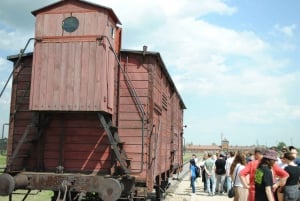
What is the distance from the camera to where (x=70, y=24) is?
824cm

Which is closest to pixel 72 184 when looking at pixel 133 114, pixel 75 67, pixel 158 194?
pixel 133 114

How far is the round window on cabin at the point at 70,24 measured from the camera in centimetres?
821

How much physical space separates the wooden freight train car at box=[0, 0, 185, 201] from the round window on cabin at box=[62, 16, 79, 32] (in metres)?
0.01

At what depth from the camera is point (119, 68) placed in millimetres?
8648

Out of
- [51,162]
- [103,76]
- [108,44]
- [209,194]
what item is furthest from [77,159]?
[209,194]

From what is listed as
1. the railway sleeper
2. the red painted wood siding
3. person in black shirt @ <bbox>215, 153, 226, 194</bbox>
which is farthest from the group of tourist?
the red painted wood siding

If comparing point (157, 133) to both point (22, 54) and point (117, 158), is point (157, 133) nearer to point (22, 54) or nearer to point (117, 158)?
point (117, 158)

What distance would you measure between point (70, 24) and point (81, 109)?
6.42ft

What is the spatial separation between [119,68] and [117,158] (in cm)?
216

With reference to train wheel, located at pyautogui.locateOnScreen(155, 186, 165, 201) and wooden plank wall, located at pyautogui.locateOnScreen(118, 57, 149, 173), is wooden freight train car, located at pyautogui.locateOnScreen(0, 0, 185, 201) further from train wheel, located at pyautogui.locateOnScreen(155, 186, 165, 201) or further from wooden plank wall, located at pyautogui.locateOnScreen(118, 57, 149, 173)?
train wheel, located at pyautogui.locateOnScreen(155, 186, 165, 201)

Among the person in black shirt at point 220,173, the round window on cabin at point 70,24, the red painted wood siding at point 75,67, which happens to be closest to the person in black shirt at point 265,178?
the red painted wood siding at point 75,67

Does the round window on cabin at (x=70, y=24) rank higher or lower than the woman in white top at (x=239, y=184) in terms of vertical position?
higher

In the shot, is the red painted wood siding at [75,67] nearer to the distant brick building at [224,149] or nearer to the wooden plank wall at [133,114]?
the wooden plank wall at [133,114]

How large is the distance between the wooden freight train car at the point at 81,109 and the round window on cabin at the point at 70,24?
0.01 meters
